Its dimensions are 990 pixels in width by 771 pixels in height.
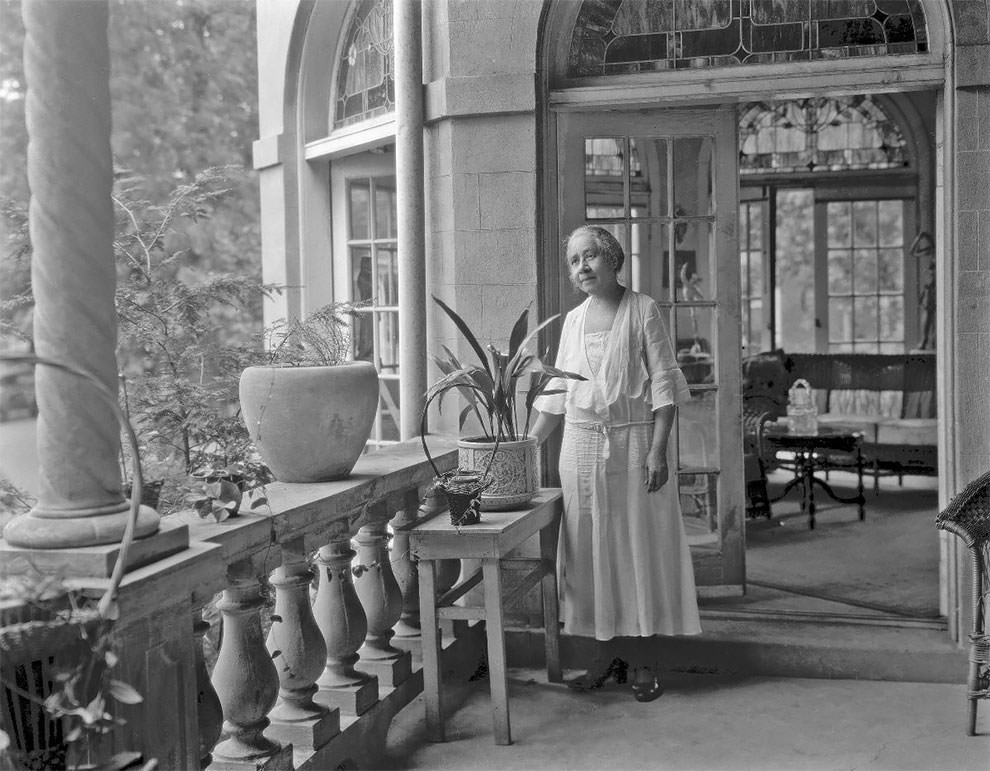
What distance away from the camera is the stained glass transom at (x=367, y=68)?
20.3 ft

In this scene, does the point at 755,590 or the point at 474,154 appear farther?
the point at 755,590

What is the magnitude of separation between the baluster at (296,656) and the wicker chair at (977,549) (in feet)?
6.91

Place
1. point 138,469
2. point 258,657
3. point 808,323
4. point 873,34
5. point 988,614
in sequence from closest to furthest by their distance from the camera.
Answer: point 138,469
point 258,657
point 988,614
point 873,34
point 808,323

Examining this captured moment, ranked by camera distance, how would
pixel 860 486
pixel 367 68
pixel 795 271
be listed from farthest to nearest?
pixel 795 271, pixel 860 486, pixel 367 68

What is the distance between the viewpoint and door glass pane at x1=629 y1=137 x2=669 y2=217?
5.30m

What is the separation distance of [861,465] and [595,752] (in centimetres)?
452

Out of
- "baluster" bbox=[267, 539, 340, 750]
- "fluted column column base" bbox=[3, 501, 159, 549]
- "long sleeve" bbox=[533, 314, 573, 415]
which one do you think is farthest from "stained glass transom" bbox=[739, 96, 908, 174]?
"fluted column column base" bbox=[3, 501, 159, 549]

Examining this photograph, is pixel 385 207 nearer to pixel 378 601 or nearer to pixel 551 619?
pixel 551 619

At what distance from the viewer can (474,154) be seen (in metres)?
5.09

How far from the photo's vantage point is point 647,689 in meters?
4.58

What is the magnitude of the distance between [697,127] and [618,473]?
1.64 meters

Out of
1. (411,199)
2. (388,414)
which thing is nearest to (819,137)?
(388,414)

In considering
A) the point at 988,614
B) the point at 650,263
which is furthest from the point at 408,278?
the point at 988,614

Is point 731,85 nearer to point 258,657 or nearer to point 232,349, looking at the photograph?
point 232,349
